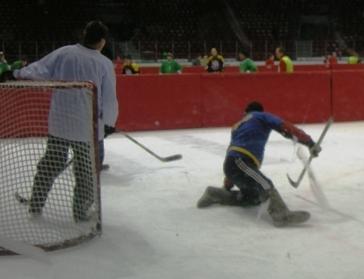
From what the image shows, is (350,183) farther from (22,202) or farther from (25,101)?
(25,101)

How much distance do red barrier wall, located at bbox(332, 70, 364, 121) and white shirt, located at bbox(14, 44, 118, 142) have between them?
8.03m

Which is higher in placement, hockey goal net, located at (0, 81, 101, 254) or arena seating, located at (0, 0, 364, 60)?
arena seating, located at (0, 0, 364, 60)

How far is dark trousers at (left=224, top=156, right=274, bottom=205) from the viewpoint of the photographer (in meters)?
4.96

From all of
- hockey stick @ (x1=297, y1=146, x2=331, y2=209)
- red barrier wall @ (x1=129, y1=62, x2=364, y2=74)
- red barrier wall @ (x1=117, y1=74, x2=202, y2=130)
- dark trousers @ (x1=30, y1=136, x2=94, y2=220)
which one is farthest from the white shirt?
red barrier wall @ (x1=129, y1=62, x2=364, y2=74)

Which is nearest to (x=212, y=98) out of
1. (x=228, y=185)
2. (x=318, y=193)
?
(x=318, y=193)

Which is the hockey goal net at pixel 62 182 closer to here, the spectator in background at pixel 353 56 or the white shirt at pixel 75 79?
the white shirt at pixel 75 79

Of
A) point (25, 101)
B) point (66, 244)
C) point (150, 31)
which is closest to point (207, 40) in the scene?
point (150, 31)

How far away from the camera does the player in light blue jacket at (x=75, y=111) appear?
4.69 metres

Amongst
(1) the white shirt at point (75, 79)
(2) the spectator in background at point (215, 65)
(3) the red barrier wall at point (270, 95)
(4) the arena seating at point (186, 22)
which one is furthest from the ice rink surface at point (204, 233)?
(4) the arena seating at point (186, 22)

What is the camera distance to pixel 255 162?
16.8 feet

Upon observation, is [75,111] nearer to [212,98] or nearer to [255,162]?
[255,162]

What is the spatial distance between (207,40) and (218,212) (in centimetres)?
2277

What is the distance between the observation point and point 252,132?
5.10 metres

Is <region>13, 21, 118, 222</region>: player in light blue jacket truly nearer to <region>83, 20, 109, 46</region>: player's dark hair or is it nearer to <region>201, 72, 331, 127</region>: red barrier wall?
<region>83, 20, 109, 46</region>: player's dark hair
